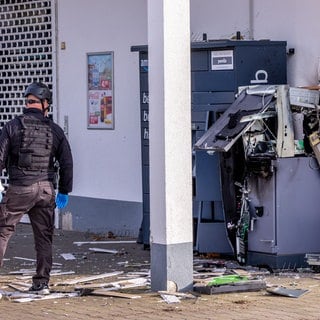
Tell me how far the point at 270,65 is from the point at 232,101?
2.14ft

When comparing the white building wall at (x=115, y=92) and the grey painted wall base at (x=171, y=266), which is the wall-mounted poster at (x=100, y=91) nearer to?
the white building wall at (x=115, y=92)

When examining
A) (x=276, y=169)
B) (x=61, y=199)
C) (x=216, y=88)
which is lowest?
Result: (x=61, y=199)

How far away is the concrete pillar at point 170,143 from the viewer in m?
9.39

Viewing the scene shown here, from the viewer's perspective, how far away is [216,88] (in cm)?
1171

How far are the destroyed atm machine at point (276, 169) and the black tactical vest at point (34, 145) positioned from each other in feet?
6.15

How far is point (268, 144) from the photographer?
1085 cm

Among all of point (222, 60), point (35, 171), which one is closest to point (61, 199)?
point (35, 171)

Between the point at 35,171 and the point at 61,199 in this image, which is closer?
the point at 35,171

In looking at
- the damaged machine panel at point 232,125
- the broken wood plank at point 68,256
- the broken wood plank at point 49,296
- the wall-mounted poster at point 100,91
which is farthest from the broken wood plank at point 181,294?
the wall-mounted poster at point 100,91

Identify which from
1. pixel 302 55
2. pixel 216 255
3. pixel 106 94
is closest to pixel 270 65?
pixel 302 55

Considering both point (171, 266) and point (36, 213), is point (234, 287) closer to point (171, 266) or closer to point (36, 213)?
point (171, 266)

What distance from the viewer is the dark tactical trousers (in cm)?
Answer: 950

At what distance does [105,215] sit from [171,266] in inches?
193

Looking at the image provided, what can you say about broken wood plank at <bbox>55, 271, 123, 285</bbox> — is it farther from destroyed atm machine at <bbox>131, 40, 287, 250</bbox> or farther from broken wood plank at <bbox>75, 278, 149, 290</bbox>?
destroyed atm machine at <bbox>131, 40, 287, 250</bbox>
